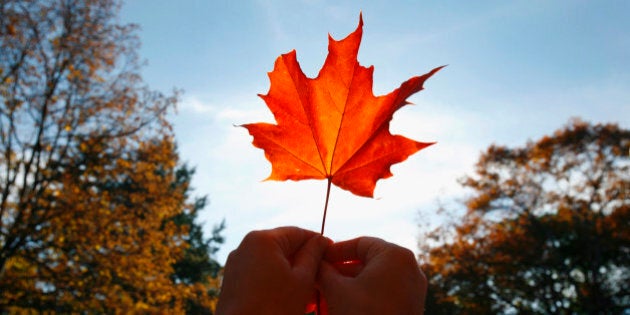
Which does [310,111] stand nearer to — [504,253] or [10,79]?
[10,79]

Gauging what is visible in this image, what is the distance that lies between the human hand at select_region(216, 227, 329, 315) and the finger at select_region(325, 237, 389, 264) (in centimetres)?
6

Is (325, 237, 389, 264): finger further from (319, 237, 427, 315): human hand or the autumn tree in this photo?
the autumn tree

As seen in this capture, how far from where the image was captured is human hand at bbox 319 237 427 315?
2.31ft

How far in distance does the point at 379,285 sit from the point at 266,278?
181 mm

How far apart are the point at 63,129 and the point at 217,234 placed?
66.5ft

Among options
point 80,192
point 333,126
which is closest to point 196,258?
point 80,192

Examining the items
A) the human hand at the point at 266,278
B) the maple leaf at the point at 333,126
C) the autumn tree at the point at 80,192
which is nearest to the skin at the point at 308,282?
the human hand at the point at 266,278

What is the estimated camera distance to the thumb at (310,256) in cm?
77

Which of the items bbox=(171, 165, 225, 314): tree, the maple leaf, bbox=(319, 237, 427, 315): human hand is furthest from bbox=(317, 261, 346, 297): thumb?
bbox=(171, 165, 225, 314): tree

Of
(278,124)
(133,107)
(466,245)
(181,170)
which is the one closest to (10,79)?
(133,107)

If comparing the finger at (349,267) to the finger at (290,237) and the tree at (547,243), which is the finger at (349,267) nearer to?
the finger at (290,237)

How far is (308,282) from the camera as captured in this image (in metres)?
0.76

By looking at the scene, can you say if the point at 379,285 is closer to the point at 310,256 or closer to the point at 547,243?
the point at 310,256

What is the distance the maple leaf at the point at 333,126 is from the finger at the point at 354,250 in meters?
0.16
